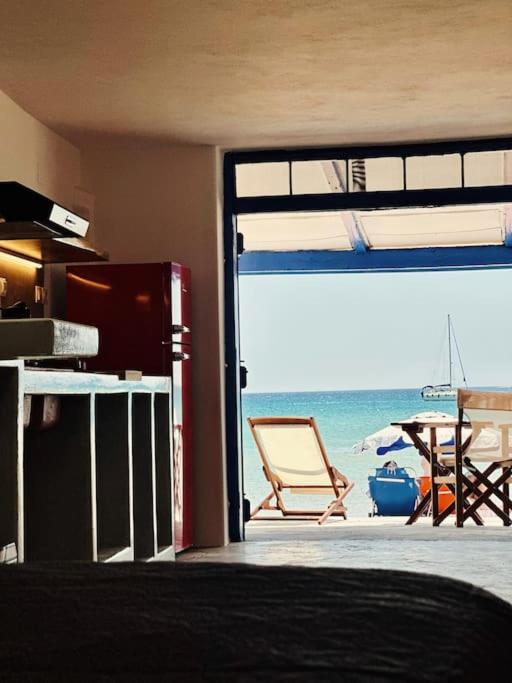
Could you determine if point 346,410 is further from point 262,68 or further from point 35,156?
point 262,68

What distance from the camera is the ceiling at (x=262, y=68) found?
449 centimetres

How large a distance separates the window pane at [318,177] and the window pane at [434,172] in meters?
0.44

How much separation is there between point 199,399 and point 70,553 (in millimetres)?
2672

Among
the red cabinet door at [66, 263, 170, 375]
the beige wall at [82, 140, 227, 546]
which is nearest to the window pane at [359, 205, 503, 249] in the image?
the beige wall at [82, 140, 227, 546]

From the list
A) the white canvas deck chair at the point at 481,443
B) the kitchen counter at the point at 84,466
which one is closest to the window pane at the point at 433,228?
the white canvas deck chair at the point at 481,443

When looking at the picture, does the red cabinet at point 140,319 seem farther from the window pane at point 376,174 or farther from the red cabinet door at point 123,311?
the window pane at point 376,174

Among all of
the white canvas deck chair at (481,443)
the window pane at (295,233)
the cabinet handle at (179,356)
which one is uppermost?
the window pane at (295,233)

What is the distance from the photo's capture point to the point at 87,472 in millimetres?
4281

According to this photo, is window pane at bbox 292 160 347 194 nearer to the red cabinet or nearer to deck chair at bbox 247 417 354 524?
the red cabinet

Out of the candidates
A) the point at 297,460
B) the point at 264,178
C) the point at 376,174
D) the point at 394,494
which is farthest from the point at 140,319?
the point at 394,494

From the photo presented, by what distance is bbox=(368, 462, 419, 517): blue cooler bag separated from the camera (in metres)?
11.5

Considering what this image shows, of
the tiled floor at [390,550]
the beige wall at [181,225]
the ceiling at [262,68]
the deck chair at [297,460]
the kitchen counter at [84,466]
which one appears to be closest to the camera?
the kitchen counter at [84,466]

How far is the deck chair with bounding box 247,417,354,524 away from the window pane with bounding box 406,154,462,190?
7.36 ft

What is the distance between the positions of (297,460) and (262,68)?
13.8 ft
